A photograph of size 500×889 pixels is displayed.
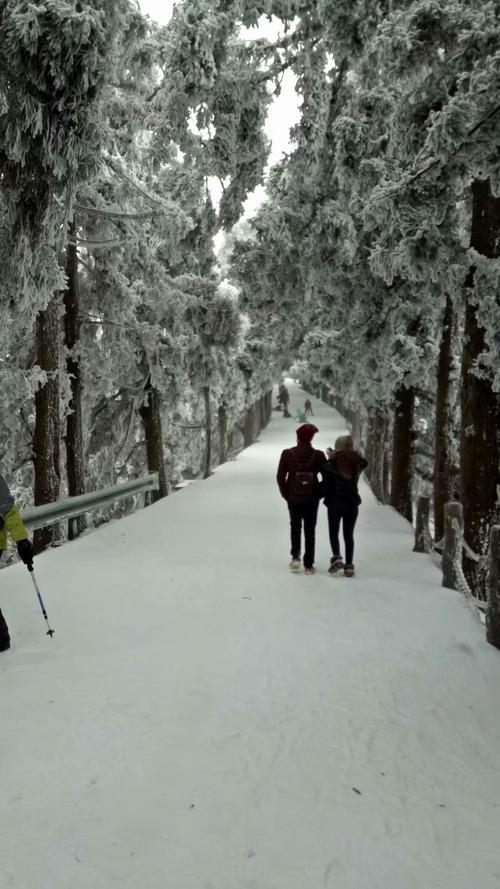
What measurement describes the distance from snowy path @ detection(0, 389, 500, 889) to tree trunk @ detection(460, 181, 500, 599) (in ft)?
3.70

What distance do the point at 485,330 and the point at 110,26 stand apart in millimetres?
5323

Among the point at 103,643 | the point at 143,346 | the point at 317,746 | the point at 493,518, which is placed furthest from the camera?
the point at 143,346

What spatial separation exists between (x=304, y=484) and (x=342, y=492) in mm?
505

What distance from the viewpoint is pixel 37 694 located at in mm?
4609

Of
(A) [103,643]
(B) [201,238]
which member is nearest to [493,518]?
(A) [103,643]

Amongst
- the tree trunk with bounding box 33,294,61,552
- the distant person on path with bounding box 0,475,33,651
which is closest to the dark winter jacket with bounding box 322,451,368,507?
the distant person on path with bounding box 0,475,33,651

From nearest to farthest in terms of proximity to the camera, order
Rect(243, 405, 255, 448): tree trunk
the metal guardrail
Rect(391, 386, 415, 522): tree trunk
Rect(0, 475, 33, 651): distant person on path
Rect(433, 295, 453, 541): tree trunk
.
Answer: Rect(0, 475, 33, 651): distant person on path < the metal guardrail < Rect(433, 295, 453, 541): tree trunk < Rect(391, 386, 415, 522): tree trunk < Rect(243, 405, 255, 448): tree trunk

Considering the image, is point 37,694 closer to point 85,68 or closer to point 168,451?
point 85,68

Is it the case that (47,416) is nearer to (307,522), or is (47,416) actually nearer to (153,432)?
(307,522)

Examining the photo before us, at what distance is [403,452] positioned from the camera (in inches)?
631

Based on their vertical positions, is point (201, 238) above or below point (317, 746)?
above

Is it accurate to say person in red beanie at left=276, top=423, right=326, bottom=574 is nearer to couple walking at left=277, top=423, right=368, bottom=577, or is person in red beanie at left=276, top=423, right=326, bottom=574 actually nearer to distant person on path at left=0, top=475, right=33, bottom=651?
couple walking at left=277, top=423, right=368, bottom=577

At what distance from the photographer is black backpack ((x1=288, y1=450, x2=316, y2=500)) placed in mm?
8562

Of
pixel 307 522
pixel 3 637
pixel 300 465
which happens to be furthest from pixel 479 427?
pixel 3 637
